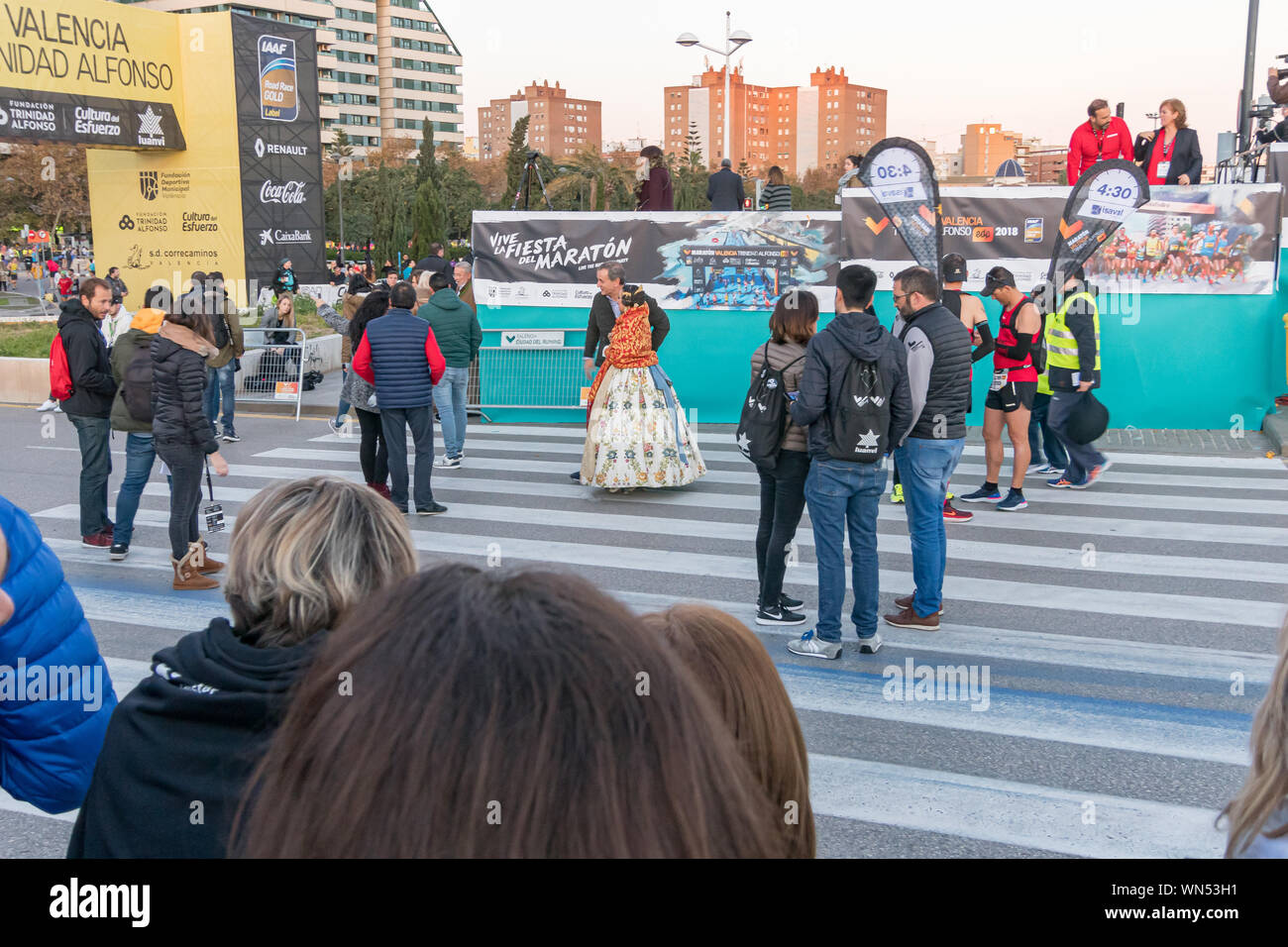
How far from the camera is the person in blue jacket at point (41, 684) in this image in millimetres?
2771

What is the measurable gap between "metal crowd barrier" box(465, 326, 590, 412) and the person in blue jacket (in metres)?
11.7

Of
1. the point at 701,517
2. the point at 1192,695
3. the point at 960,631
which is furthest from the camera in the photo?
the point at 701,517

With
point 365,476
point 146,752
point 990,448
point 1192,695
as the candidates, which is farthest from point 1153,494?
point 146,752

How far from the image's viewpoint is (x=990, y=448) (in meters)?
9.59

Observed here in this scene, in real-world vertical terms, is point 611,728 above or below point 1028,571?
above

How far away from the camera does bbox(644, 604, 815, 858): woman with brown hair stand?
1926 millimetres

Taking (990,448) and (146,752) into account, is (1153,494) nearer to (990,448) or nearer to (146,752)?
(990,448)

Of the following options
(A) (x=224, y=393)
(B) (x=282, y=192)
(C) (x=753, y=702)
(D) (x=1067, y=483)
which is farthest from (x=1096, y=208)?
(B) (x=282, y=192)

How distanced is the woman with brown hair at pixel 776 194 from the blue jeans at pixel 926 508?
31.9 ft

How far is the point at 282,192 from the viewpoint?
2591cm
